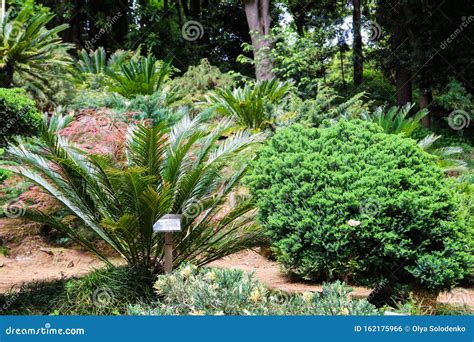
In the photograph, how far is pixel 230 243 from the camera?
563 cm

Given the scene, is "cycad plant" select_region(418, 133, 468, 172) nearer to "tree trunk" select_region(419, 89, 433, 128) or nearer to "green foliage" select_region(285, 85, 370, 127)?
"green foliage" select_region(285, 85, 370, 127)

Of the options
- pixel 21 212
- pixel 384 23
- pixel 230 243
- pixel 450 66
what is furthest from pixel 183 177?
pixel 384 23

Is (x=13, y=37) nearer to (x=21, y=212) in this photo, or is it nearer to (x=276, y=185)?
(x=21, y=212)

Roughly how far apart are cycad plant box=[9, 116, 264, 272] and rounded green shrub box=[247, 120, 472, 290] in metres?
0.67

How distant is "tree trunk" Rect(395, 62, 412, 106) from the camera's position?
51.8 feet

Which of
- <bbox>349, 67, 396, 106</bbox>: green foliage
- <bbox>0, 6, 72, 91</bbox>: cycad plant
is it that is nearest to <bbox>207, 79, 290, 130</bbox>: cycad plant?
<bbox>0, 6, 72, 91</bbox>: cycad plant

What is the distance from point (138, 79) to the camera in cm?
1291

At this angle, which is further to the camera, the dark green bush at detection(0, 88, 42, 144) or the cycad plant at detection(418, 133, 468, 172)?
the cycad plant at detection(418, 133, 468, 172)

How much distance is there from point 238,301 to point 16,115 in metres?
3.00

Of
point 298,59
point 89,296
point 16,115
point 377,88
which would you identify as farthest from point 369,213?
point 377,88

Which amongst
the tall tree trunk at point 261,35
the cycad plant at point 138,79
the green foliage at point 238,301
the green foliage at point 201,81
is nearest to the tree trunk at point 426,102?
the tall tree trunk at point 261,35

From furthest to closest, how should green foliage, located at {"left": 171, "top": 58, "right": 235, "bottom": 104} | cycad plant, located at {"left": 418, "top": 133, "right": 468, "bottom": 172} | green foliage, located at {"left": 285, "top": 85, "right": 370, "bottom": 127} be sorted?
green foliage, located at {"left": 171, "top": 58, "right": 235, "bottom": 104}, green foliage, located at {"left": 285, "top": 85, "right": 370, "bottom": 127}, cycad plant, located at {"left": 418, "top": 133, "right": 468, "bottom": 172}

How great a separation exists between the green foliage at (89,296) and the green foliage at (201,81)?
9497 mm

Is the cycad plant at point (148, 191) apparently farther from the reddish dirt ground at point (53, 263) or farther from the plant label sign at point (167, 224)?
the reddish dirt ground at point (53, 263)
